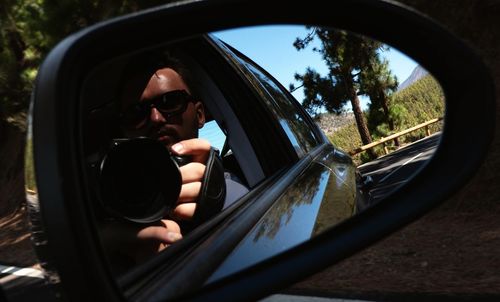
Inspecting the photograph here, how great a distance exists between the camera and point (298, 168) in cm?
222

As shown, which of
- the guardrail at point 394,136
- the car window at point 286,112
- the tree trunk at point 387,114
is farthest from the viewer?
the car window at point 286,112

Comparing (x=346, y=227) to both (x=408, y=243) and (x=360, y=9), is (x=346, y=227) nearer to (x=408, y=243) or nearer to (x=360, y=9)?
(x=360, y=9)

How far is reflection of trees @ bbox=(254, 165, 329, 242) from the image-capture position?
1.50 metres

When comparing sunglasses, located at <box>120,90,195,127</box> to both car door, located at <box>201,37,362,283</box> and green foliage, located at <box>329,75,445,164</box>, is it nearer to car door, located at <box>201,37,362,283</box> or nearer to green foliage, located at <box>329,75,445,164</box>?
car door, located at <box>201,37,362,283</box>

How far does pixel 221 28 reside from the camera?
3.73ft

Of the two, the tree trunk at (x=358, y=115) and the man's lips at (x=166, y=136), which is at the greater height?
the man's lips at (x=166, y=136)

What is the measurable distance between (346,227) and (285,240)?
0.85ft

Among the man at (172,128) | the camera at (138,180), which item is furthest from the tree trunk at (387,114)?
the camera at (138,180)

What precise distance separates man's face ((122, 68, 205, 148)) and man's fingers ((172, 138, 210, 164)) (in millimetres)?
72

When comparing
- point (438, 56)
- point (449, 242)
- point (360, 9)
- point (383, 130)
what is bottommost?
point (449, 242)

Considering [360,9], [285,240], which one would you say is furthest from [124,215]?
[360,9]

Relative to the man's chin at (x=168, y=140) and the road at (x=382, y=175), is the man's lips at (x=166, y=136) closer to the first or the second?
the man's chin at (x=168, y=140)

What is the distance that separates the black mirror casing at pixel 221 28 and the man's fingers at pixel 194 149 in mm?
422

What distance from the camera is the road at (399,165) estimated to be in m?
1.44
